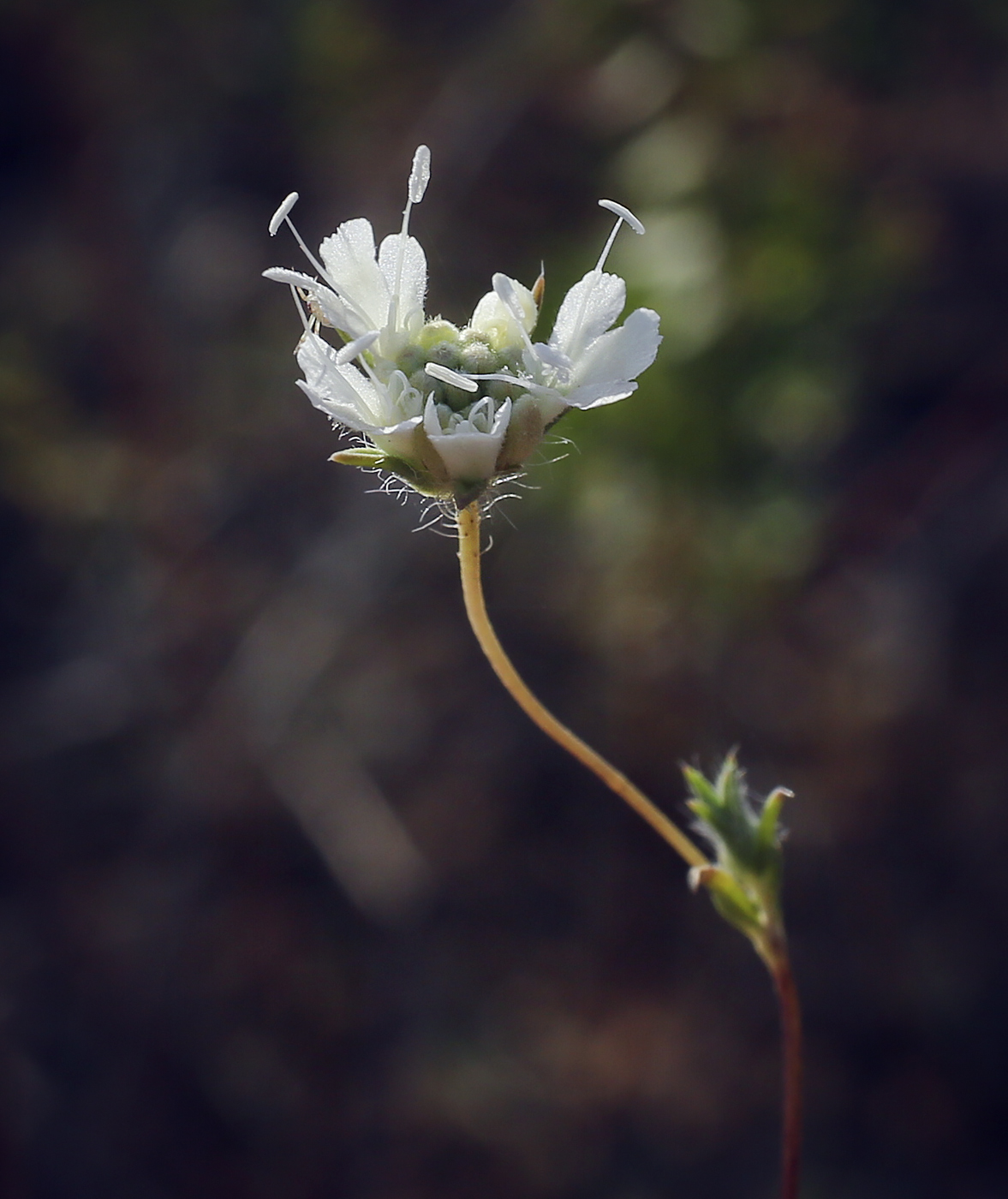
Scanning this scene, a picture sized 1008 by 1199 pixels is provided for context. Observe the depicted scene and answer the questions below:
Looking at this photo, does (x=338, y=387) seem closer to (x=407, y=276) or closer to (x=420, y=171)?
(x=407, y=276)

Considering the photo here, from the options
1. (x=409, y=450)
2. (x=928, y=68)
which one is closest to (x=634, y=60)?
(x=928, y=68)

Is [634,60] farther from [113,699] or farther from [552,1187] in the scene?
[552,1187]

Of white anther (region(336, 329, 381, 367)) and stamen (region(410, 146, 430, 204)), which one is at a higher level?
stamen (region(410, 146, 430, 204))

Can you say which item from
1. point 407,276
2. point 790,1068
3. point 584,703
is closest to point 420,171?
point 407,276

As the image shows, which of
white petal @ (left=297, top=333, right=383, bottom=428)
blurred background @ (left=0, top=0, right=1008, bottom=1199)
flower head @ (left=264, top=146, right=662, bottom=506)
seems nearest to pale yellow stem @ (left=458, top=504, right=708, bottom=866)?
flower head @ (left=264, top=146, right=662, bottom=506)

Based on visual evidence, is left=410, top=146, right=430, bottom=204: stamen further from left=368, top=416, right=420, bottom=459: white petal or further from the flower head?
left=368, top=416, right=420, bottom=459: white petal

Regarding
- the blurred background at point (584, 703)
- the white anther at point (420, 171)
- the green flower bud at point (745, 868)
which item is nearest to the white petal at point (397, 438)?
the white anther at point (420, 171)
